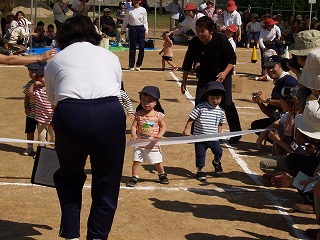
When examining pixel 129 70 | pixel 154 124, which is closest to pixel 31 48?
pixel 129 70

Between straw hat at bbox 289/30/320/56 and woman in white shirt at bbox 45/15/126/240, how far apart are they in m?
3.23

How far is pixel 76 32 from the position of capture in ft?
19.0

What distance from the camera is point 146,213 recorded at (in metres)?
7.61

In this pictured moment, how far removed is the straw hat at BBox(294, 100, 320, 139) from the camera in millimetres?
6250

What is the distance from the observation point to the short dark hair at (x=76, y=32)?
5.81 meters

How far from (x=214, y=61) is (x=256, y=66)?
11891 millimetres

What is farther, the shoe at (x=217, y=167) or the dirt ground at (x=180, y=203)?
the shoe at (x=217, y=167)

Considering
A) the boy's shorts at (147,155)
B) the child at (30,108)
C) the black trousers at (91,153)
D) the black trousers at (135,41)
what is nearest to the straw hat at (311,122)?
the black trousers at (91,153)

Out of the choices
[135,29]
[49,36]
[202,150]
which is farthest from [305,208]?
[49,36]

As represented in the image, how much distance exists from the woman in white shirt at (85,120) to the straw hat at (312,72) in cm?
250

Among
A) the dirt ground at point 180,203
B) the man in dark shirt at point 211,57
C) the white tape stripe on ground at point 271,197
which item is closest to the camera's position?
the dirt ground at point 180,203

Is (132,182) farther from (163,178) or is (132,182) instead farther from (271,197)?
(271,197)

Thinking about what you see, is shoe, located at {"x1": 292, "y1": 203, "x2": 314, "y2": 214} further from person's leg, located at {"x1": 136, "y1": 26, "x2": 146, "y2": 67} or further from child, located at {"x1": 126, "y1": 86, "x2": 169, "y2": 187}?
person's leg, located at {"x1": 136, "y1": 26, "x2": 146, "y2": 67}

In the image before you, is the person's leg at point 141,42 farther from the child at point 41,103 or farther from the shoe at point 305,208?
the shoe at point 305,208
